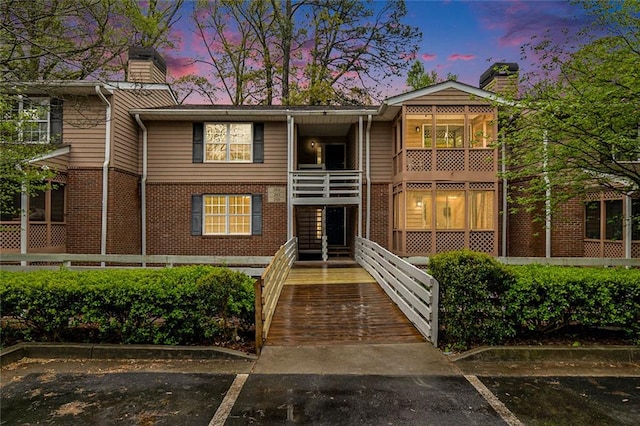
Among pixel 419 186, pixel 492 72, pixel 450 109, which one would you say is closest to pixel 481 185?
pixel 419 186

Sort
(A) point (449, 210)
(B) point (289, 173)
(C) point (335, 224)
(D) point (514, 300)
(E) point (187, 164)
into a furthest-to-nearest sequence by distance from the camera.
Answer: (C) point (335, 224) → (E) point (187, 164) → (B) point (289, 173) → (A) point (449, 210) → (D) point (514, 300)

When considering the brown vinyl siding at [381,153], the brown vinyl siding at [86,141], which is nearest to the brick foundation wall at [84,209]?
the brown vinyl siding at [86,141]

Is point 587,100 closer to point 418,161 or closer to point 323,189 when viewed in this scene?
point 418,161

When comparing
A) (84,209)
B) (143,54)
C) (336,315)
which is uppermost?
(143,54)

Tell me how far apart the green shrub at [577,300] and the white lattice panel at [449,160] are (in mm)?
7584

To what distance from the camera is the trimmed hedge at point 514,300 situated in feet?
19.0

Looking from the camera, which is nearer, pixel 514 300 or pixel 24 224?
pixel 514 300

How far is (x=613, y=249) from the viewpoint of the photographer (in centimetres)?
1259

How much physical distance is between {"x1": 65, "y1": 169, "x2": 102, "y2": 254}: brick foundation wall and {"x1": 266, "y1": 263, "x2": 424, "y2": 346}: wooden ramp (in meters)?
7.39

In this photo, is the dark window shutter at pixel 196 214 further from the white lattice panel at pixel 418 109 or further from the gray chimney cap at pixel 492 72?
the gray chimney cap at pixel 492 72

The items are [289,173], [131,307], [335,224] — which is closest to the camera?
[131,307]

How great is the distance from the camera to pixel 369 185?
14.8 metres

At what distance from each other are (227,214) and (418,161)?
7686 millimetres

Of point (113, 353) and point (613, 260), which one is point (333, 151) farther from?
point (113, 353)
